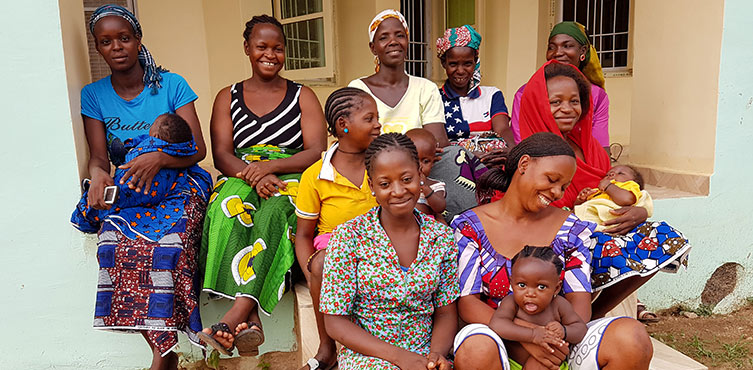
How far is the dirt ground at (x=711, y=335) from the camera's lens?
3154 mm

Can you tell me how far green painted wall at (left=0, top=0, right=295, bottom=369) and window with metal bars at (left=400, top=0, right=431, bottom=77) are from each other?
18.1ft

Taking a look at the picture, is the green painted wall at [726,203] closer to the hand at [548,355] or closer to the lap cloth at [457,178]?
the lap cloth at [457,178]

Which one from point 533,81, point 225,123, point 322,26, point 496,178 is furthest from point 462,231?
point 322,26

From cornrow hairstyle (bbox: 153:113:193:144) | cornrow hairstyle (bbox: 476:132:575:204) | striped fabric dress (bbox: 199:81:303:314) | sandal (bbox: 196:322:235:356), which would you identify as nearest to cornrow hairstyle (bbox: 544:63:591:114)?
cornrow hairstyle (bbox: 476:132:575:204)

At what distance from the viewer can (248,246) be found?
2.73m

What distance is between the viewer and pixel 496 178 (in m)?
2.51

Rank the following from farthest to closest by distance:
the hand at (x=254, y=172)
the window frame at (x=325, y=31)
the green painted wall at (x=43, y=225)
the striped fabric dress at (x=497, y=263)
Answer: the window frame at (x=325, y=31), the hand at (x=254, y=172), the green painted wall at (x=43, y=225), the striped fabric dress at (x=497, y=263)

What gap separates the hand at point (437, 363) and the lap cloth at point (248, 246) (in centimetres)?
94

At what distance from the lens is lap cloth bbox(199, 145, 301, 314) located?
265cm

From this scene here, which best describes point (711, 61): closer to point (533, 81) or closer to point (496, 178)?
point (533, 81)

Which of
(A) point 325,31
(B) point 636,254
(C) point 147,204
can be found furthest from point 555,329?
(A) point 325,31

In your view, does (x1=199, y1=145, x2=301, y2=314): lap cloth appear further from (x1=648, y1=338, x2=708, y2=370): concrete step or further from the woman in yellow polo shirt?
(x1=648, y1=338, x2=708, y2=370): concrete step

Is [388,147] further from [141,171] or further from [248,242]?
[141,171]

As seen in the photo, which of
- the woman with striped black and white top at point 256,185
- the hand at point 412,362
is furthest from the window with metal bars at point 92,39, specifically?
the hand at point 412,362
